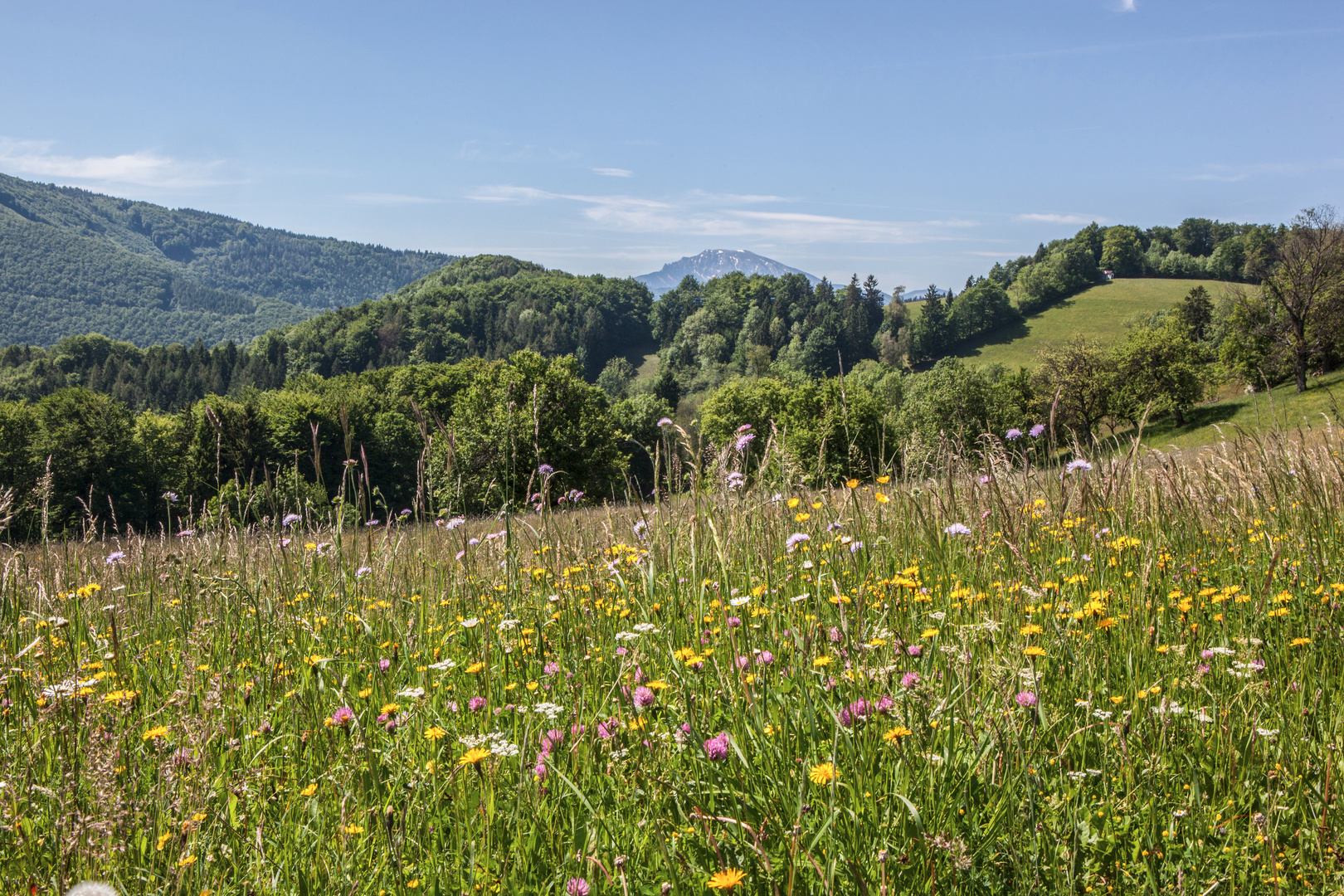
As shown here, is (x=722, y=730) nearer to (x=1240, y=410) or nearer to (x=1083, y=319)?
(x=1240, y=410)

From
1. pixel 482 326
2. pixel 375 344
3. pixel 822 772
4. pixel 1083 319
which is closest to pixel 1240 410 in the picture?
pixel 822 772

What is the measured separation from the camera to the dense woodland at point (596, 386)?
4836mm

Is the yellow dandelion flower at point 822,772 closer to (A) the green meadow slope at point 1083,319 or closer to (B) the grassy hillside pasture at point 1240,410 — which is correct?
(B) the grassy hillside pasture at point 1240,410

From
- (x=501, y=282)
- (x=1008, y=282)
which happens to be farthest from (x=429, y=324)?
(x=1008, y=282)

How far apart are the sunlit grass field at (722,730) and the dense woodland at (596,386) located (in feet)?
2.18

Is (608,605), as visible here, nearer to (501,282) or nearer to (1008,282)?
(1008,282)

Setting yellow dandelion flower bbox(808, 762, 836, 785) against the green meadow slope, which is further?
the green meadow slope

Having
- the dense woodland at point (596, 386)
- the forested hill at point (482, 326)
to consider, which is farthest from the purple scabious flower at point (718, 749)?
the forested hill at point (482, 326)

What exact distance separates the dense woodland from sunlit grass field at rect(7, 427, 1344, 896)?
0.66 m

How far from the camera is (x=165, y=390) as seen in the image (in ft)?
348

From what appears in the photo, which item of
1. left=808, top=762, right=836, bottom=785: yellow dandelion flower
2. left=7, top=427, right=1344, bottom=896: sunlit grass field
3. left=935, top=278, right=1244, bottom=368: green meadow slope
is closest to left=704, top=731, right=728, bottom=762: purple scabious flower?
left=7, top=427, right=1344, bottom=896: sunlit grass field

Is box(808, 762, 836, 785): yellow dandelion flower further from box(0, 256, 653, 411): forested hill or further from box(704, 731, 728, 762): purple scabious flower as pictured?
box(0, 256, 653, 411): forested hill

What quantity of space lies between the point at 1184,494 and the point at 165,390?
130 m

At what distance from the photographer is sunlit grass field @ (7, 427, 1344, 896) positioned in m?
1.59
